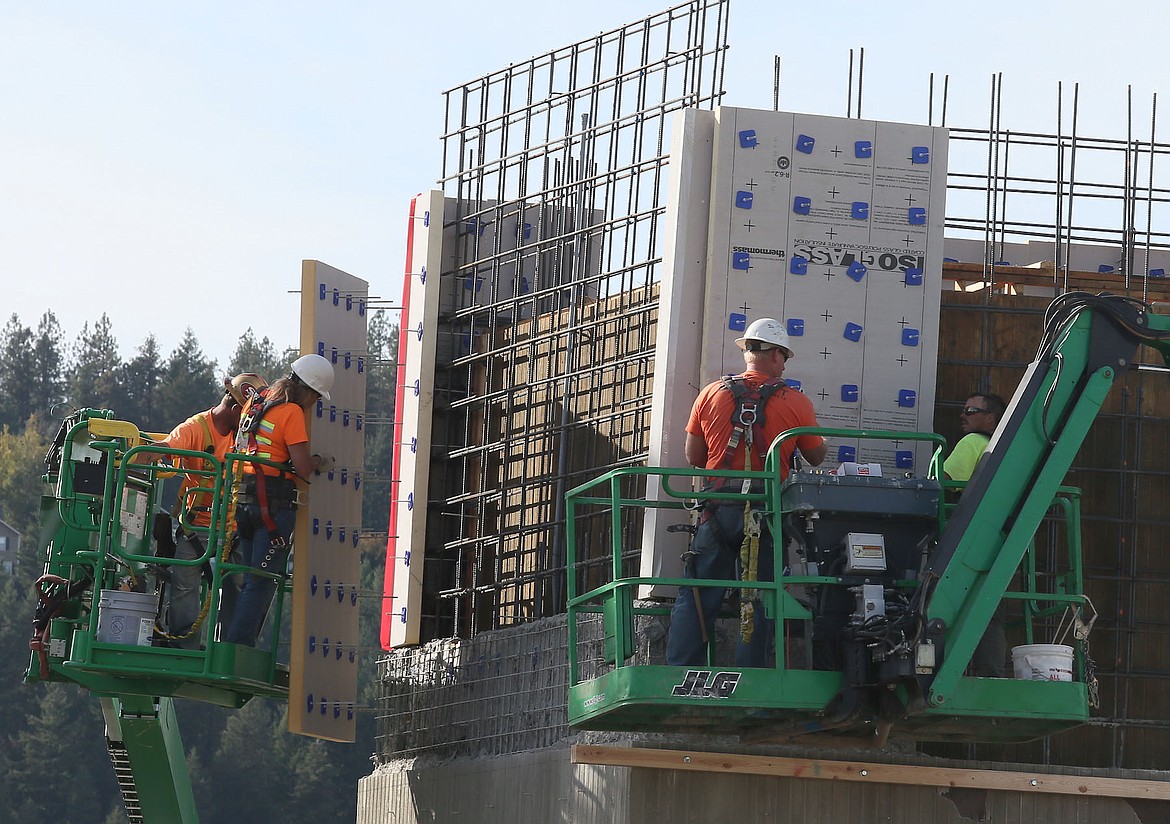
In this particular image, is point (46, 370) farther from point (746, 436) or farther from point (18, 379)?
point (746, 436)

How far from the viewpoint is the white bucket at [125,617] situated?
1426 cm

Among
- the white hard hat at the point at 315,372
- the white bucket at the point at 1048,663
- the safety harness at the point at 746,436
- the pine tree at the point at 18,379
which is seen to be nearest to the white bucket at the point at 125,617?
the white hard hat at the point at 315,372

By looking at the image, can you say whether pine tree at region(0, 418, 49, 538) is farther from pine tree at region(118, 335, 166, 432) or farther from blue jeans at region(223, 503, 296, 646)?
blue jeans at region(223, 503, 296, 646)

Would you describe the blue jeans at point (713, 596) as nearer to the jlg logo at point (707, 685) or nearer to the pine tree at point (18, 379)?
the jlg logo at point (707, 685)

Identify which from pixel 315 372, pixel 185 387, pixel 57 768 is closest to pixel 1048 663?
pixel 315 372

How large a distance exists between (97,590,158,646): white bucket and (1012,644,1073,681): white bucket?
21.0ft

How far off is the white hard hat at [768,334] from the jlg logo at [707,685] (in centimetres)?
233

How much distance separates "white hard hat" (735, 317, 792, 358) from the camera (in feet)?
41.7

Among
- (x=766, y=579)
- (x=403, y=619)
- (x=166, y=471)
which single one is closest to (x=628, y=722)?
(x=766, y=579)

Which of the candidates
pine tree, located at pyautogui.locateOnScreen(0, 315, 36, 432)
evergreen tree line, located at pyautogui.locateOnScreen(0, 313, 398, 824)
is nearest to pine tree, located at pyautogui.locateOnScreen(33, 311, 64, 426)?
pine tree, located at pyautogui.locateOnScreen(0, 315, 36, 432)

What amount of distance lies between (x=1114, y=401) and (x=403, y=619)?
6.92 meters

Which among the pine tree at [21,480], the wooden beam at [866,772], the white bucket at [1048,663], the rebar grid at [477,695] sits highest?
the pine tree at [21,480]

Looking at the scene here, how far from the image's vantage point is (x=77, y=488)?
1484 cm

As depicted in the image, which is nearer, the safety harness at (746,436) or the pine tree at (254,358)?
the safety harness at (746,436)
